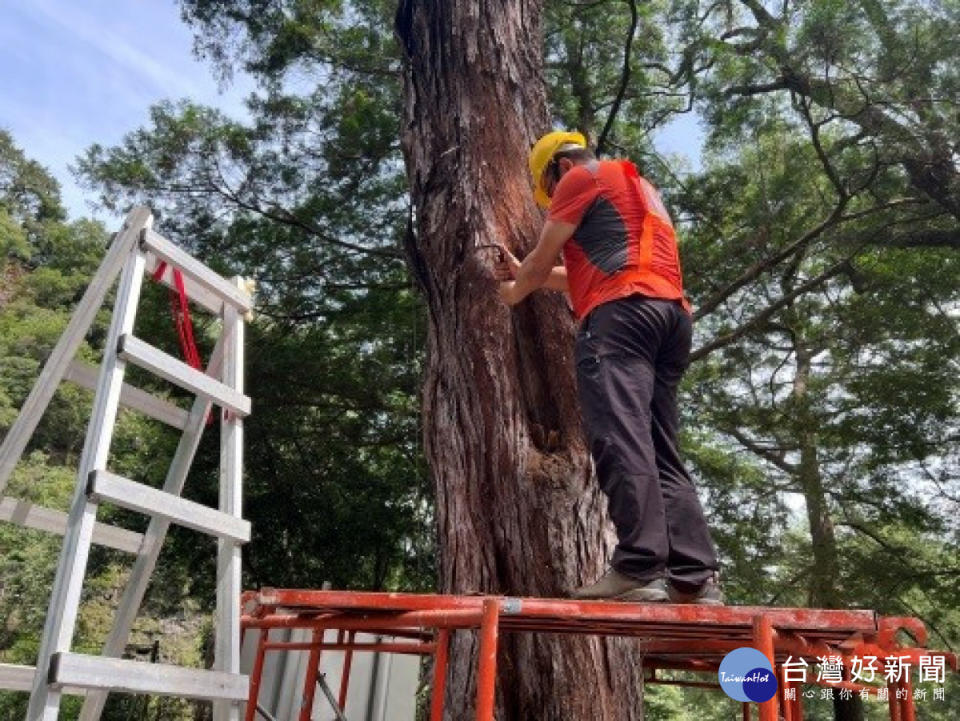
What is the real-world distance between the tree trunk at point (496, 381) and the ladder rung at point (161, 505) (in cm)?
73

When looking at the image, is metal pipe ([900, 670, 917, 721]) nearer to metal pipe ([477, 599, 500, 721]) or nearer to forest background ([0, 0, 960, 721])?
metal pipe ([477, 599, 500, 721])

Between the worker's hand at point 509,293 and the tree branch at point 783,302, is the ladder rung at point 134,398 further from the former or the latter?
the tree branch at point 783,302

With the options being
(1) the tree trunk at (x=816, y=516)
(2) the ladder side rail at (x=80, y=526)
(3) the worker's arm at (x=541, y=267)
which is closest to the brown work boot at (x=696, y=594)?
(3) the worker's arm at (x=541, y=267)

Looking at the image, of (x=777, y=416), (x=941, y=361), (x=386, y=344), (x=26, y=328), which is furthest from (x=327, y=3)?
(x=26, y=328)

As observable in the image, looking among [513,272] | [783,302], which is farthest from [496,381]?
[783,302]

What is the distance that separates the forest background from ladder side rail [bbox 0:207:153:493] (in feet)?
16.5

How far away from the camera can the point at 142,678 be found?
1.87m

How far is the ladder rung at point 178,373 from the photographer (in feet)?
6.89

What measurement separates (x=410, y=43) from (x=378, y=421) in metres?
6.38

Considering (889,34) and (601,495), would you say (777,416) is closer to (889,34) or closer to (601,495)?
(889,34)

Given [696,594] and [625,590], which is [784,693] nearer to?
[696,594]

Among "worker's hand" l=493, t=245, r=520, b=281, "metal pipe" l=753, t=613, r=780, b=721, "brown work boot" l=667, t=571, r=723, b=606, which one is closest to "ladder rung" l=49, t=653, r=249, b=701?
"brown work boot" l=667, t=571, r=723, b=606

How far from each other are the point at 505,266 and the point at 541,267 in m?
0.34

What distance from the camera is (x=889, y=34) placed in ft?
22.6
